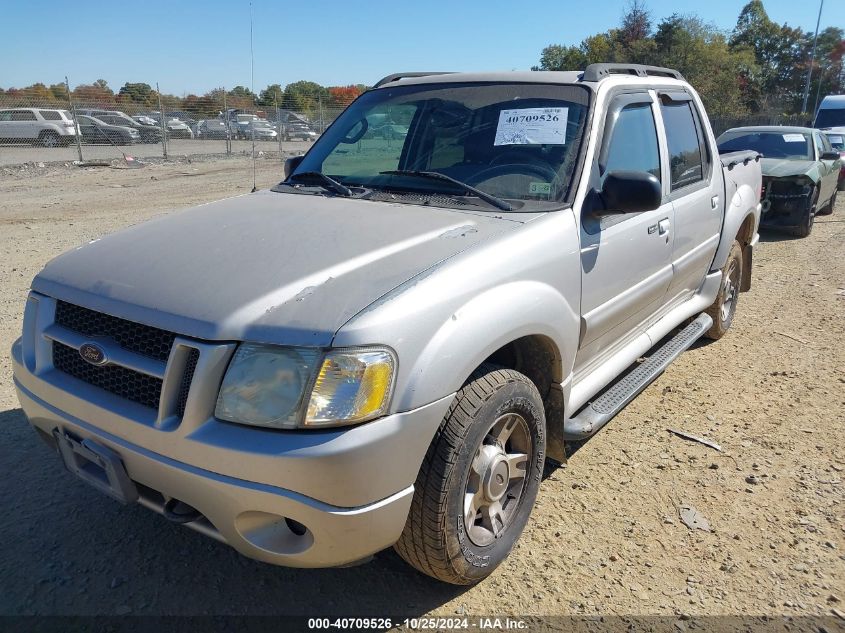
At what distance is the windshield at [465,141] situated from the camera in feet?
9.93

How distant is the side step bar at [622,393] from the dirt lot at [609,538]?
401 mm

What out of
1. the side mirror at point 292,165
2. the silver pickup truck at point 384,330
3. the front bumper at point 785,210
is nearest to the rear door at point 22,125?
the side mirror at point 292,165

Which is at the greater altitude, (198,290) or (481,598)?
(198,290)

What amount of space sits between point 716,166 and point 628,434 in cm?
212

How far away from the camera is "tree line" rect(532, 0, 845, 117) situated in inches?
1658

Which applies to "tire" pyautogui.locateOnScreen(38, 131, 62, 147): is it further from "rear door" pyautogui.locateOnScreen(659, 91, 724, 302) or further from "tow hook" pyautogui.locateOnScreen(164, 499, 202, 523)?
"tow hook" pyautogui.locateOnScreen(164, 499, 202, 523)

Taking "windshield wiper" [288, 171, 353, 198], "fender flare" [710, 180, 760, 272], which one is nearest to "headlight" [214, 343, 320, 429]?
"windshield wiper" [288, 171, 353, 198]

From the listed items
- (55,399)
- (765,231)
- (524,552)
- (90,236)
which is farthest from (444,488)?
(765,231)

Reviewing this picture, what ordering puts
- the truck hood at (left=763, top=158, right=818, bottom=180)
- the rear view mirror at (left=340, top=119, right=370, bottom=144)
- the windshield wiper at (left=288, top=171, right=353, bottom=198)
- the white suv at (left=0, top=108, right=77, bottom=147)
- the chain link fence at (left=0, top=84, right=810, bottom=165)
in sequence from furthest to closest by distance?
the white suv at (left=0, top=108, right=77, bottom=147) → the chain link fence at (left=0, top=84, right=810, bottom=165) → the truck hood at (left=763, top=158, right=818, bottom=180) → the rear view mirror at (left=340, top=119, right=370, bottom=144) → the windshield wiper at (left=288, top=171, right=353, bottom=198)

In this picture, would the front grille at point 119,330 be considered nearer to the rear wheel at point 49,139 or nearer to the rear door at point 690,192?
the rear door at point 690,192

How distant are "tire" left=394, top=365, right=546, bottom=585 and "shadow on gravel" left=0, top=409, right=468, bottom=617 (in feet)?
0.83

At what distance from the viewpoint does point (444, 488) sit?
2145 millimetres

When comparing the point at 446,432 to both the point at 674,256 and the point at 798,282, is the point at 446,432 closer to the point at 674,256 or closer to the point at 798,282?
the point at 674,256

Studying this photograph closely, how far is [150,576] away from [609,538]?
6.42ft
